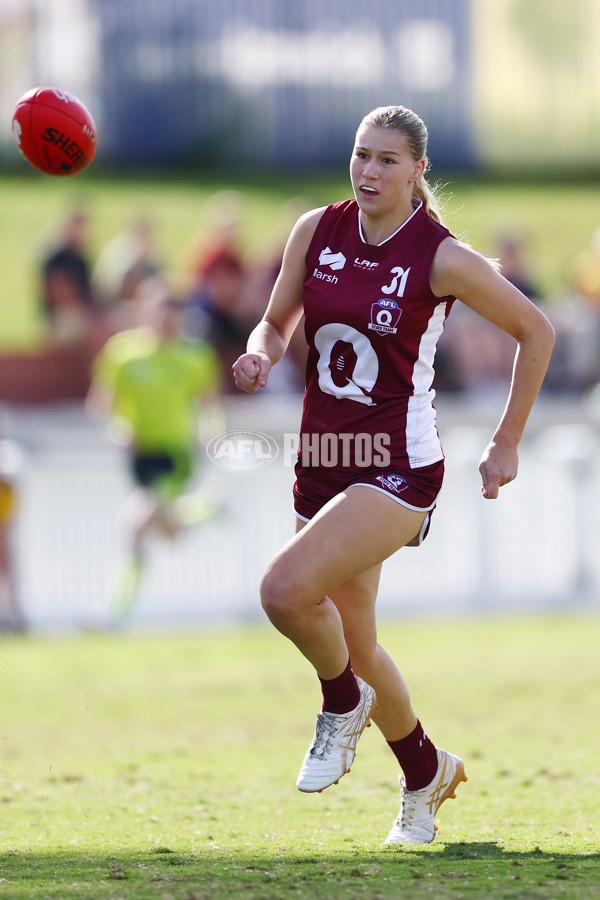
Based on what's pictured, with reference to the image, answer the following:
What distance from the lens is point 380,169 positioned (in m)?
4.71

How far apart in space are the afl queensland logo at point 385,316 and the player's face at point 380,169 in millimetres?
333

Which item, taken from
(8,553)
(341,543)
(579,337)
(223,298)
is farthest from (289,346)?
(341,543)

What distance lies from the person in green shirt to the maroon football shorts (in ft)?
21.5

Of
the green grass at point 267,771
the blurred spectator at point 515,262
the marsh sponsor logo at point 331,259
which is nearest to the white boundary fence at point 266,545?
Result: the green grass at point 267,771

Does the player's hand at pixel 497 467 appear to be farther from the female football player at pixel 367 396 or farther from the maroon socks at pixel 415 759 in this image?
the maroon socks at pixel 415 759

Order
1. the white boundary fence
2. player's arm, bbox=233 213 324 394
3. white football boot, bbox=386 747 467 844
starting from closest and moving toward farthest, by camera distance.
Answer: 1. player's arm, bbox=233 213 324 394
2. white football boot, bbox=386 747 467 844
3. the white boundary fence

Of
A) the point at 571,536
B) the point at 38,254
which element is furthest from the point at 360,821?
the point at 38,254

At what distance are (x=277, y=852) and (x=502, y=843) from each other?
2.66 ft

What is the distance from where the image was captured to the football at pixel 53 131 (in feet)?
18.9

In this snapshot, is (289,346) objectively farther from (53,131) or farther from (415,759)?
(415,759)

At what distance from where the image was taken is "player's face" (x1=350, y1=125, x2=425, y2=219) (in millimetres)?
4703

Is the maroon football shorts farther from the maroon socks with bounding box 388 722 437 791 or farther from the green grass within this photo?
the green grass

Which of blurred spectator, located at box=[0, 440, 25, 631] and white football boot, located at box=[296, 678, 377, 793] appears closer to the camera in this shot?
white football boot, located at box=[296, 678, 377, 793]

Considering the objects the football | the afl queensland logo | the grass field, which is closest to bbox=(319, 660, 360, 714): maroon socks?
the afl queensland logo
